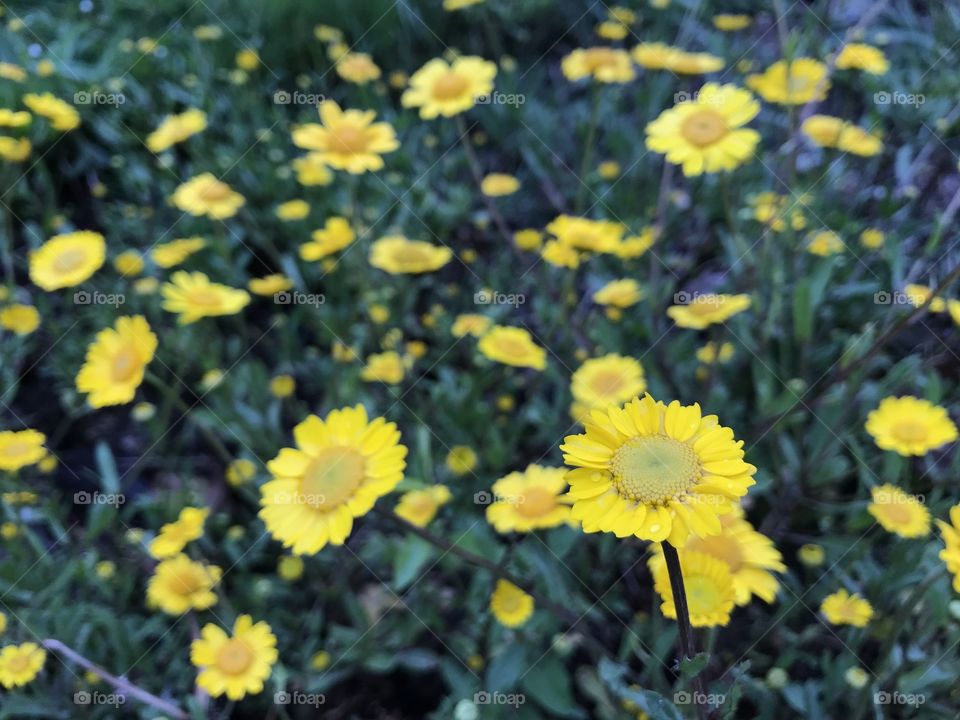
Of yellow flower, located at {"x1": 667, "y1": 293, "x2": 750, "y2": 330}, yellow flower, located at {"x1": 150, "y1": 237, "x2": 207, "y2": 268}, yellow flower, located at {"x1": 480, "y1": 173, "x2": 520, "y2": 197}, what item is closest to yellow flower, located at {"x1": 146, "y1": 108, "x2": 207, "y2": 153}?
yellow flower, located at {"x1": 150, "y1": 237, "x2": 207, "y2": 268}

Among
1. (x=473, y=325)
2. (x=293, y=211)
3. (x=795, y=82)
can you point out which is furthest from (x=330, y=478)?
(x=795, y=82)

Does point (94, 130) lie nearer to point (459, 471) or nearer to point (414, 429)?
point (414, 429)

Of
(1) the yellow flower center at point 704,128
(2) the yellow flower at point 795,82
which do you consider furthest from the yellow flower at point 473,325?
(2) the yellow flower at point 795,82

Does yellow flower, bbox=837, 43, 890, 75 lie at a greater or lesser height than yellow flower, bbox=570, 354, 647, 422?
greater

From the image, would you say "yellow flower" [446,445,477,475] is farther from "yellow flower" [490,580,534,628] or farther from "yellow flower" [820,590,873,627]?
"yellow flower" [820,590,873,627]

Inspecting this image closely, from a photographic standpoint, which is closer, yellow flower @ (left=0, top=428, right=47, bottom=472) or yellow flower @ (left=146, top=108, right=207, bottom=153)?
yellow flower @ (left=0, top=428, right=47, bottom=472)

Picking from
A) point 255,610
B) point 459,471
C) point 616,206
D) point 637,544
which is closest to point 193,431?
point 255,610

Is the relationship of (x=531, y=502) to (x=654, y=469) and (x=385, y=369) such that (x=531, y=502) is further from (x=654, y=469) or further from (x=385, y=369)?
(x=385, y=369)
